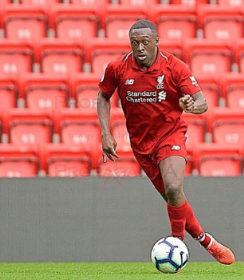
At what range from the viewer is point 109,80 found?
231 inches

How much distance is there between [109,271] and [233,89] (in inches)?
116

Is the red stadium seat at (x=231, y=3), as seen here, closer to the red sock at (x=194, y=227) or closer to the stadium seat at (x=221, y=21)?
the stadium seat at (x=221, y=21)

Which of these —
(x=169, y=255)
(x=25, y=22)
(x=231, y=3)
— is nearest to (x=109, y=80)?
(x=169, y=255)

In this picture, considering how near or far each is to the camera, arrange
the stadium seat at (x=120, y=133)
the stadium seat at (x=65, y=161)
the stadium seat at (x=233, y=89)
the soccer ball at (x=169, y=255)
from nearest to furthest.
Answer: the soccer ball at (x=169, y=255) → the stadium seat at (x=65, y=161) → the stadium seat at (x=120, y=133) → the stadium seat at (x=233, y=89)

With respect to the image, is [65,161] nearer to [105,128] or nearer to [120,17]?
[105,128]

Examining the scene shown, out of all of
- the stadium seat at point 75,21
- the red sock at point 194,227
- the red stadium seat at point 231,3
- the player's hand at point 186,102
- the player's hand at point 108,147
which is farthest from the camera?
the red stadium seat at point 231,3

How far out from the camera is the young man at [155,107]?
18.3 ft

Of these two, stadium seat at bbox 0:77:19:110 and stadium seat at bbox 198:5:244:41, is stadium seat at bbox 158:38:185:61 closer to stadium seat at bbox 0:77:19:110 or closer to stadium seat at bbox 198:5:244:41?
stadium seat at bbox 198:5:244:41

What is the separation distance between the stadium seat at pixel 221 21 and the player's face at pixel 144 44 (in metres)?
3.50

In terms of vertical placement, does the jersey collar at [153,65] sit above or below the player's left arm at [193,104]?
above

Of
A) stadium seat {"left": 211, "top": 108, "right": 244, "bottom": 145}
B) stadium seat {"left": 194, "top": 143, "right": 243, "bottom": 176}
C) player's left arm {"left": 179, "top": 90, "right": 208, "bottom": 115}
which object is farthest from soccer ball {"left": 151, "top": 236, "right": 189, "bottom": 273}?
stadium seat {"left": 211, "top": 108, "right": 244, "bottom": 145}

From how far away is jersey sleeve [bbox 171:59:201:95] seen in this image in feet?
18.3

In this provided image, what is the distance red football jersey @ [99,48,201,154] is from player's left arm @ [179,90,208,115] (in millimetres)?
59

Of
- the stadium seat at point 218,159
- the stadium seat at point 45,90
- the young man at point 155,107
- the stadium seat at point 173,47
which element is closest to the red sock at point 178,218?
the young man at point 155,107
